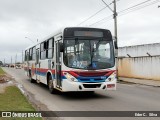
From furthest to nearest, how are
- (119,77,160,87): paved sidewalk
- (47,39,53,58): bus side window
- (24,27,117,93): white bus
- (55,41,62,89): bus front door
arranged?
(119,77,160,87): paved sidewalk < (47,39,53,58): bus side window < (55,41,62,89): bus front door < (24,27,117,93): white bus

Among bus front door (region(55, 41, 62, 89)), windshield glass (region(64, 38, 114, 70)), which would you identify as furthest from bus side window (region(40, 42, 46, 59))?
windshield glass (region(64, 38, 114, 70))

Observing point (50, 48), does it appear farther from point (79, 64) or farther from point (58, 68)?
point (79, 64)

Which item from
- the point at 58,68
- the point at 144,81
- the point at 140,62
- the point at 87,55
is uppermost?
the point at 87,55

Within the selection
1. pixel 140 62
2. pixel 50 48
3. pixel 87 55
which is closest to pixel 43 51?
pixel 50 48

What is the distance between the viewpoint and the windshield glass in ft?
44.5

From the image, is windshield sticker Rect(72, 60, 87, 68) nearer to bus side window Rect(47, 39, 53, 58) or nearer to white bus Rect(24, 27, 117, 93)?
white bus Rect(24, 27, 117, 93)

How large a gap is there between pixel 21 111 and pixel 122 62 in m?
21.2

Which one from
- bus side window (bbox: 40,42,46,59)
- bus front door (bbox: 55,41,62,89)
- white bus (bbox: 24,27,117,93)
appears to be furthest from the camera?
bus side window (bbox: 40,42,46,59)

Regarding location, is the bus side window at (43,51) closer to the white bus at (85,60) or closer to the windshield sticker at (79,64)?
the white bus at (85,60)

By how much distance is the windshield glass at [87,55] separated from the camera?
13.6 meters

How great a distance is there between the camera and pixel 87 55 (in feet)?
44.9

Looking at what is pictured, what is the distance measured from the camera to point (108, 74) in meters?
13.8

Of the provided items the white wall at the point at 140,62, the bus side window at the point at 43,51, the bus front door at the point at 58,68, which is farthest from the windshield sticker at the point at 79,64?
the white wall at the point at 140,62

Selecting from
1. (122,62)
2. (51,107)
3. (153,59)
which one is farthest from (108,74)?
(122,62)
